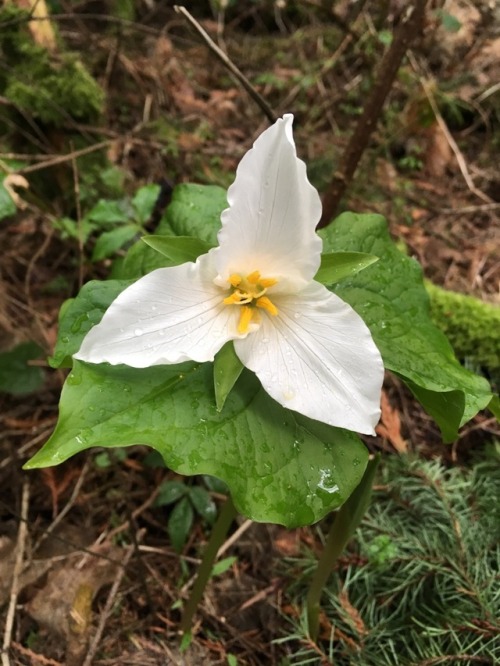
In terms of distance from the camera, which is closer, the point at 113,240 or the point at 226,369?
the point at 226,369

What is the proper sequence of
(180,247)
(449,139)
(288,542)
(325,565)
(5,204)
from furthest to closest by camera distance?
1. (449,139)
2. (288,542)
3. (5,204)
4. (325,565)
5. (180,247)

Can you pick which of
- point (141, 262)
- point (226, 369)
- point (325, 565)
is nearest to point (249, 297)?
point (226, 369)

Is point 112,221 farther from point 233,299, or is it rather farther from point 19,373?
point 233,299

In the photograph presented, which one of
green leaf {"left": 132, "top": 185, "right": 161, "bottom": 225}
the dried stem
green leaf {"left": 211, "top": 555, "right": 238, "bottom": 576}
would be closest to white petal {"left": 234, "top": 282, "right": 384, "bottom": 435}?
green leaf {"left": 211, "top": 555, "right": 238, "bottom": 576}

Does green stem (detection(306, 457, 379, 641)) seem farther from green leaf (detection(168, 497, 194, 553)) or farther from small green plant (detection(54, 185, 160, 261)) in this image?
small green plant (detection(54, 185, 160, 261))

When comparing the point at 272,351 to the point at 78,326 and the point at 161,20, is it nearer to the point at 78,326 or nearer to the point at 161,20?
the point at 78,326

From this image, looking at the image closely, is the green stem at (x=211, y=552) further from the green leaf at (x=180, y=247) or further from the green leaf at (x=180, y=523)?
the green leaf at (x=180, y=247)
